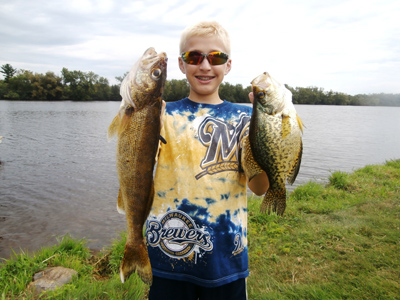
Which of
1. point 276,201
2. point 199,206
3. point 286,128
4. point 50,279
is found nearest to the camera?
point 286,128

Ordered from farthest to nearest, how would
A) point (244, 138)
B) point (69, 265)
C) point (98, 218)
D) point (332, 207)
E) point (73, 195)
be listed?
point (73, 195), point (98, 218), point (332, 207), point (69, 265), point (244, 138)

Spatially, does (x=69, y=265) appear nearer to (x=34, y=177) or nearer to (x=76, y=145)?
(x=34, y=177)

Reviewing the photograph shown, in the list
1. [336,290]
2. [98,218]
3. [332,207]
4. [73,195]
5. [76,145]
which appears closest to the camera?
[336,290]

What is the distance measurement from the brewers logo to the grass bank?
1.83 meters

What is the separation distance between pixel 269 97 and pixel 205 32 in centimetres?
90

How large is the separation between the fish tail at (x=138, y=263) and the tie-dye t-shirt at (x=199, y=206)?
0.18m

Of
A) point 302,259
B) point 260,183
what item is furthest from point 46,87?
point 260,183

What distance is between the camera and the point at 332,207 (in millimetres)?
7414

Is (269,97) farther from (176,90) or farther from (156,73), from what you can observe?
(176,90)

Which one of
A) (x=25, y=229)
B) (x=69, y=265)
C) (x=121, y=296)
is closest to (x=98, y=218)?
(x=25, y=229)

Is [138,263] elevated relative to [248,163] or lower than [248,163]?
lower

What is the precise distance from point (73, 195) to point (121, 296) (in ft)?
24.6

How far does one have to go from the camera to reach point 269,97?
2076mm

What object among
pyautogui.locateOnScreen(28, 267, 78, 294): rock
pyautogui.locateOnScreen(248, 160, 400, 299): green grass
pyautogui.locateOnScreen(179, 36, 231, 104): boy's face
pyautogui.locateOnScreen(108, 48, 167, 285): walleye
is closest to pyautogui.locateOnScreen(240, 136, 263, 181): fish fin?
pyautogui.locateOnScreen(179, 36, 231, 104): boy's face
